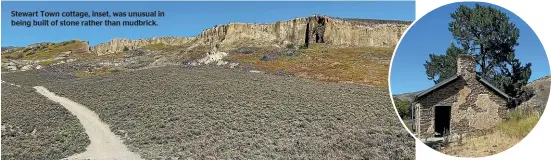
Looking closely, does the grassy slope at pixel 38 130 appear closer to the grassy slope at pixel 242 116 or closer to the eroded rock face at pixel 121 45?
the grassy slope at pixel 242 116

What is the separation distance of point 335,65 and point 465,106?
111 ft

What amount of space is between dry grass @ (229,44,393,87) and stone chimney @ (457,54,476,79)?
24.1 metres

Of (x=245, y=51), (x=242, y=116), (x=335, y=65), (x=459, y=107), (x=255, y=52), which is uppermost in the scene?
(x=245, y=51)

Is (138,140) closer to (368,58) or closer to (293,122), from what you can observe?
(293,122)

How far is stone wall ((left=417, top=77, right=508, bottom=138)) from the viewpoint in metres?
7.65

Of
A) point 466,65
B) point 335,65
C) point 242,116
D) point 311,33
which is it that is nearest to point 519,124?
point 466,65

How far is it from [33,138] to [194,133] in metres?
5.16

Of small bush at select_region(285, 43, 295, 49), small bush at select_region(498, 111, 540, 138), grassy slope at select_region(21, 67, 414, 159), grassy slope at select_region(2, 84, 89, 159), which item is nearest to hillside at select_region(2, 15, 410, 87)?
small bush at select_region(285, 43, 295, 49)

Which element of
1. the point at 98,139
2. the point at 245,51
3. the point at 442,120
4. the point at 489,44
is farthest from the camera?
the point at 245,51

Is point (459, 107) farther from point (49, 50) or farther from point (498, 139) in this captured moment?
point (49, 50)

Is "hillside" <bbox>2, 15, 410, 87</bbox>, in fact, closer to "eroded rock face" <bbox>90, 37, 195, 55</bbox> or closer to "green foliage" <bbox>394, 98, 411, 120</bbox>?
"eroded rock face" <bbox>90, 37, 195, 55</bbox>

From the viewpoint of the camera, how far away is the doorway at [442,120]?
25.9 ft

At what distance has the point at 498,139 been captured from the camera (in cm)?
801

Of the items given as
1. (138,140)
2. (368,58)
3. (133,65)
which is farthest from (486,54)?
(368,58)
